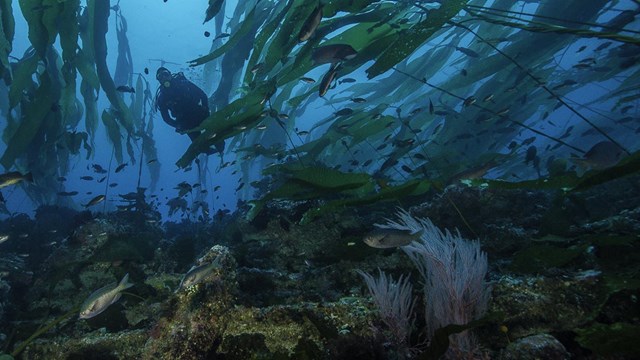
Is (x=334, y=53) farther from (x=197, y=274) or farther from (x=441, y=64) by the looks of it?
(x=441, y=64)

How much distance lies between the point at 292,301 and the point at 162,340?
46.9 inches

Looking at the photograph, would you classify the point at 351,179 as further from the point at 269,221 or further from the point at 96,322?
the point at 96,322

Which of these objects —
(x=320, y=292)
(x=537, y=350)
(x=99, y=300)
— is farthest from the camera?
→ (x=320, y=292)

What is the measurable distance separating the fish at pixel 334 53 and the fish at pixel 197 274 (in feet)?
9.36

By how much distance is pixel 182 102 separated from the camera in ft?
25.7

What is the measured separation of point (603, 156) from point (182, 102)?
26.0 ft

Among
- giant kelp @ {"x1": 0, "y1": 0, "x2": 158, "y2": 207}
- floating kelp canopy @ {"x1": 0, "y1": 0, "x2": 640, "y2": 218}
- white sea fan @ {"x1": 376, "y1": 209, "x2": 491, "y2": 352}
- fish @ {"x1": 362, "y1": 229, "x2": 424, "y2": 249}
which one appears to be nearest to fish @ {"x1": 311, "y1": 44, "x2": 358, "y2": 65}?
floating kelp canopy @ {"x1": 0, "y1": 0, "x2": 640, "y2": 218}

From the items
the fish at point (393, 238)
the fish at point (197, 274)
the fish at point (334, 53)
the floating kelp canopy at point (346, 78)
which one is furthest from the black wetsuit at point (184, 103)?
the fish at point (393, 238)

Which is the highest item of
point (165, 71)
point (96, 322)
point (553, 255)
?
point (165, 71)

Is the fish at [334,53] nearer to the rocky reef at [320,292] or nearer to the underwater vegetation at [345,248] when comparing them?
the underwater vegetation at [345,248]

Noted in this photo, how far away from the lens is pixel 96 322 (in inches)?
138

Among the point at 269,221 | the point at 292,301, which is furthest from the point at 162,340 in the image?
the point at 269,221

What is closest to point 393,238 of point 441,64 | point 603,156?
point 603,156

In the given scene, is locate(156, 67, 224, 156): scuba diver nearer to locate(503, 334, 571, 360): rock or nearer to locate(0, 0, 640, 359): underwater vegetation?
locate(0, 0, 640, 359): underwater vegetation
